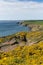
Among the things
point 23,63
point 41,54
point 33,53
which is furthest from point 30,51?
point 23,63

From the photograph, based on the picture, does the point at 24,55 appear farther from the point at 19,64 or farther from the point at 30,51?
the point at 19,64

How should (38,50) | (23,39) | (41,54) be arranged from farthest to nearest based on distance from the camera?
(23,39)
(38,50)
(41,54)

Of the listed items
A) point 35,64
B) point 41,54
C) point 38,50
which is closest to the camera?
point 35,64

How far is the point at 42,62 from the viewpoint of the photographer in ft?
44.7

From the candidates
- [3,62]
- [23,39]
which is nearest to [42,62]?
[3,62]

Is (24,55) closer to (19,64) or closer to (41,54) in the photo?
(41,54)

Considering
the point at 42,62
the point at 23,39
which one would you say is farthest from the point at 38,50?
the point at 23,39

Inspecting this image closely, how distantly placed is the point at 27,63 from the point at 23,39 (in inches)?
1165

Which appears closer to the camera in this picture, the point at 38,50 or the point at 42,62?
the point at 42,62

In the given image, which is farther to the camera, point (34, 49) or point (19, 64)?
point (34, 49)

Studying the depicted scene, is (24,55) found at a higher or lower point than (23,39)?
higher

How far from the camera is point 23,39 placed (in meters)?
43.1

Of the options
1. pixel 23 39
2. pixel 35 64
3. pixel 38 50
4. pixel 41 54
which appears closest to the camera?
pixel 35 64

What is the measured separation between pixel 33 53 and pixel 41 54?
3.79 feet
